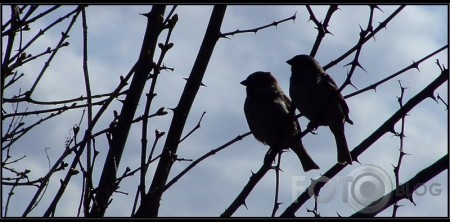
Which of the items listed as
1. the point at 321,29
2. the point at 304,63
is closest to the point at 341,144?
the point at 304,63

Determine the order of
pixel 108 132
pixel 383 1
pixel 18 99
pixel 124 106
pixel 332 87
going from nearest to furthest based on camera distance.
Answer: pixel 108 132, pixel 124 106, pixel 383 1, pixel 18 99, pixel 332 87

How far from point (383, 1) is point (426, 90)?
0.67 metres

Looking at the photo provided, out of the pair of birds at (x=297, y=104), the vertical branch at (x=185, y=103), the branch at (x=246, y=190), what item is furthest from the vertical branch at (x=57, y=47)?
the pair of birds at (x=297, y=104)

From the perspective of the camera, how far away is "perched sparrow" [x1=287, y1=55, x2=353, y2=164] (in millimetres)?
5582

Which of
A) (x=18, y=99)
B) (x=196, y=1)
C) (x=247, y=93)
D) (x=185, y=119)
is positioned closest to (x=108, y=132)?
(x=185, y=119)

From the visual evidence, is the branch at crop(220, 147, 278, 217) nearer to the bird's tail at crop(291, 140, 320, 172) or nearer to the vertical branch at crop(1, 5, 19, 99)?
the vertical branch at crop(1, 5, 19, 99)

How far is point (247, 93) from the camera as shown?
6.65 metres

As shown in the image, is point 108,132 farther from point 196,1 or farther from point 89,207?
point 196,1

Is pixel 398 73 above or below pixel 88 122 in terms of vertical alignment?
above

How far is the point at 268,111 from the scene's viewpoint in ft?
20.3

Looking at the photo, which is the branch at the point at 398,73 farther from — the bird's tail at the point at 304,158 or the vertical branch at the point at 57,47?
the bird's tail at the point at 304,158

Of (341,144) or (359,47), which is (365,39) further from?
(341,144)

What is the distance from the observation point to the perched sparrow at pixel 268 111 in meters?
6.11

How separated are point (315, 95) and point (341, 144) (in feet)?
1.72
